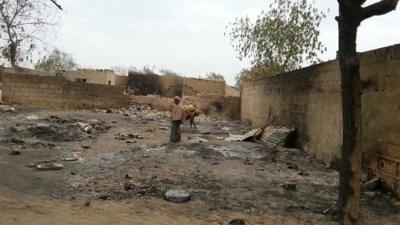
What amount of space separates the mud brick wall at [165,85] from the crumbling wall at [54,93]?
19.5 ft

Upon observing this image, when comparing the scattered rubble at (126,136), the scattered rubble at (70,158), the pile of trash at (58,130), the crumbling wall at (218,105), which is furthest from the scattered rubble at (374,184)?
the crumbling wall at (218,105)

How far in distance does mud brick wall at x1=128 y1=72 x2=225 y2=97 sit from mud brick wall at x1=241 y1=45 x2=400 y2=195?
1152cm

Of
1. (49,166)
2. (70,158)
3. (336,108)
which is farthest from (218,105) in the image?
(49,166)

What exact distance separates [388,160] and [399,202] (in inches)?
29.6

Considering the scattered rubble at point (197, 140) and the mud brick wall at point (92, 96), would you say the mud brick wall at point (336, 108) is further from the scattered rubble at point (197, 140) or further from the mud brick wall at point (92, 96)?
the mud brick wall at point (92, 96)

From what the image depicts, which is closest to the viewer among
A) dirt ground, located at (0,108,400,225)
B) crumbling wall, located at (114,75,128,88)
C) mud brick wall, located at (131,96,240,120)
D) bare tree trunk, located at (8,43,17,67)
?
dirt ground, located at (0,108,400,225)

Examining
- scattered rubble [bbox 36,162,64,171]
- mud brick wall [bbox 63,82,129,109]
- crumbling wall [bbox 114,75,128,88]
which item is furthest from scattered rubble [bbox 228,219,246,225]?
crumbling wall [bbox 114,75,128,88]

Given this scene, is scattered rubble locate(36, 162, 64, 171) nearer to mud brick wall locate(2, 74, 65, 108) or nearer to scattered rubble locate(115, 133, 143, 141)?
scattered rubble locate(115, 133, 143, 141)

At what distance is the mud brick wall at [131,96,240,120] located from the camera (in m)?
23.8

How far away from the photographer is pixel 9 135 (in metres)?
11.5

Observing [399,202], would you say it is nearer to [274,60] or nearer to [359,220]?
[359,220]

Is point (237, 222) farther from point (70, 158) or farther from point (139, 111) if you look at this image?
point (139, 111)

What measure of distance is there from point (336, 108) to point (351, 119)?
4.38m

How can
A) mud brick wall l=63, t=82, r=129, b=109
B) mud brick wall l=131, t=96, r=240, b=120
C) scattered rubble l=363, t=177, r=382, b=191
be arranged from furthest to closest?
1. mud brick wall l=131, t=96, r=240, b=120
2. mud brick wall l=63, t=82, r=129, b=109
3. scattered rubble l=363, t=177, r=382, b=191
